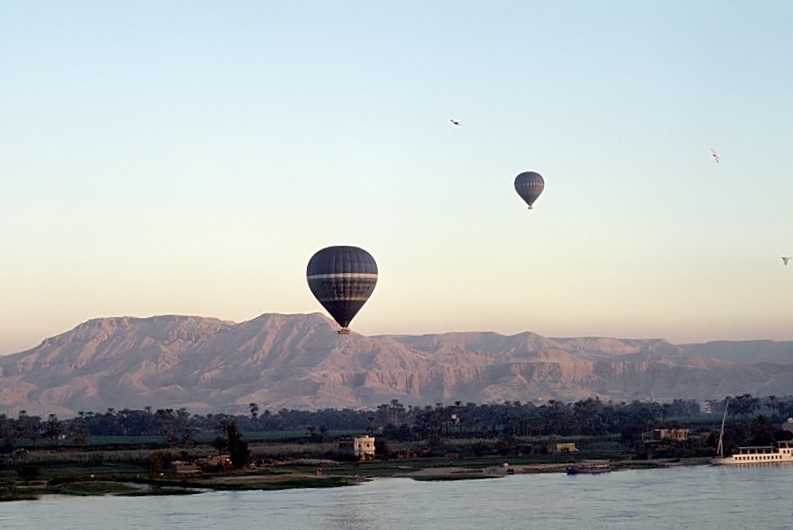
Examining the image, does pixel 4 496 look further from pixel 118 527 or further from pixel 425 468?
pixel 425 468

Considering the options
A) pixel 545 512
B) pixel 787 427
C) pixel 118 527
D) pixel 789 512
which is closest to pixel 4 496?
pixel 118 527

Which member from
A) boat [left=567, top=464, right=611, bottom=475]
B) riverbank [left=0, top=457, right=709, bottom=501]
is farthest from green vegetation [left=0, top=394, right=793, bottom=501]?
boat [left=567, top=464, right=611, bottom=475]

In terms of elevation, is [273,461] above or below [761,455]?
above

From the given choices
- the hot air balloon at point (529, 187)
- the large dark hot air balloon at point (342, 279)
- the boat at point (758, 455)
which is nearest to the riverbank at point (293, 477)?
the boat at point (758, 455)

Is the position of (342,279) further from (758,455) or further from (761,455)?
(761,455)

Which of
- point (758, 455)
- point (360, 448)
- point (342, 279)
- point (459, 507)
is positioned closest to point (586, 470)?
point (758, 455)

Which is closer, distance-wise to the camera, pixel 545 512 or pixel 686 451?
pixel 545 512
